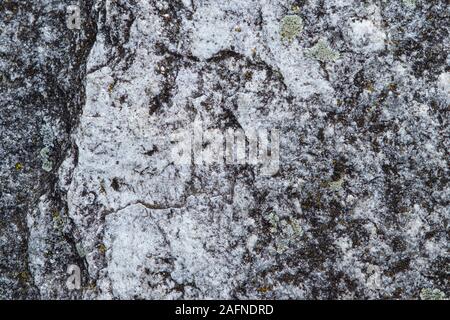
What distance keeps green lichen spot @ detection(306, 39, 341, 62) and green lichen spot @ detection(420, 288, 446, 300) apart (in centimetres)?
85

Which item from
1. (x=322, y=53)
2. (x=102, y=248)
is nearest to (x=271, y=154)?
(x=322, y=53)

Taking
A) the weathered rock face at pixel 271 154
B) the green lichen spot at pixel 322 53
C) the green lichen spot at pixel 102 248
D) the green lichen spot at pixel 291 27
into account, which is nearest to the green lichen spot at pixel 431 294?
the weathered rock face at pixel 271 154

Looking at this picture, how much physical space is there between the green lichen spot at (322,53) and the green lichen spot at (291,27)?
8 centimetres

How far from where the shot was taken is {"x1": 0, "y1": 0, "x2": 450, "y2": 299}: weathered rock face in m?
1.74

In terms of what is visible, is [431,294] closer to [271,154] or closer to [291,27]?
[271,154]

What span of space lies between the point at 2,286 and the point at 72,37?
3.17 ft

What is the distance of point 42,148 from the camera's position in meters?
1.93

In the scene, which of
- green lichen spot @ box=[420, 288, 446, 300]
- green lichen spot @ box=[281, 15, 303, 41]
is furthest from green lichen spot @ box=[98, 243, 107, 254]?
green lichen spot @ box=[420, 288, 446, 300]

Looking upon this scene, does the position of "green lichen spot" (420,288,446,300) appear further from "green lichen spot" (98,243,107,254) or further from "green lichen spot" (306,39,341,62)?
"green lichen spot" (98,243,107,254)

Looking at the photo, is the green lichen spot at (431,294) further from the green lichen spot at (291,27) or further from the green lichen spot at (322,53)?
the green lichen spot at (291,27)

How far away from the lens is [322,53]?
1.77 m

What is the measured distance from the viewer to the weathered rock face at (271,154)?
1737mm

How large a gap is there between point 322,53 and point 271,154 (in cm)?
Answer: 39
